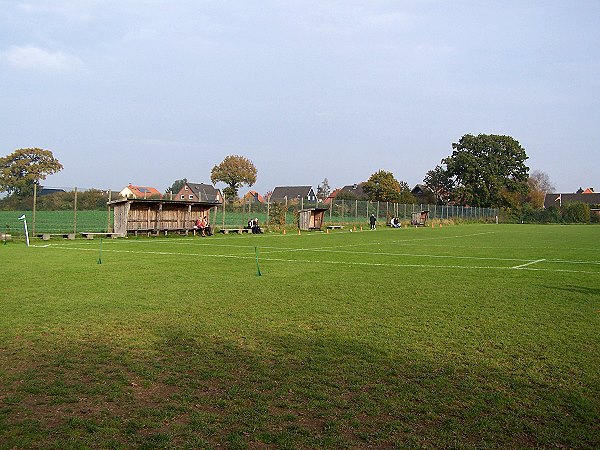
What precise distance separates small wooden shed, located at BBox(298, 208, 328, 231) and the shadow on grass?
36028mm

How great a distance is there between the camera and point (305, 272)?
1538 cm

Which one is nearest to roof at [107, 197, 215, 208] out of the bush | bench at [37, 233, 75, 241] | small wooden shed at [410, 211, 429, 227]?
bench at [37, 233, 75, 241]

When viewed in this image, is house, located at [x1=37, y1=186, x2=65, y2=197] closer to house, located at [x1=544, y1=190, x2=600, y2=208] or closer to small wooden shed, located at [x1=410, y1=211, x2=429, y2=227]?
small wooden shed, located at [x1=410, y1=211, x2=429, y2=227]

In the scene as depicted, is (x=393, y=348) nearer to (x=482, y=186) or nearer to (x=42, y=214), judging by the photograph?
(x=42, y=214)

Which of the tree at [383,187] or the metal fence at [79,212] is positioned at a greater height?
the tree at [383,187]

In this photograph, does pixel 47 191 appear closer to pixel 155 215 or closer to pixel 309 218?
pixel 155 215

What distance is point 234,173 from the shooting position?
8775 centimetres

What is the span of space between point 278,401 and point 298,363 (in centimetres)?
126

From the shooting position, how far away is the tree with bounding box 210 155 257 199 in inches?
3447

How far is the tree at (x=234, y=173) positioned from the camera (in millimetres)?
87562

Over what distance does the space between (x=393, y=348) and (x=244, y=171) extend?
271 ft

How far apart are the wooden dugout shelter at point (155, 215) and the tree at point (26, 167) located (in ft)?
62.6

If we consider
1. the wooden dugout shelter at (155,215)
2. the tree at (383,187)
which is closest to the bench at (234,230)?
the wooden dugout shelter at (155,215)

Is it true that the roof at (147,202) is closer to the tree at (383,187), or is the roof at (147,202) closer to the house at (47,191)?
the house at (47,191)
